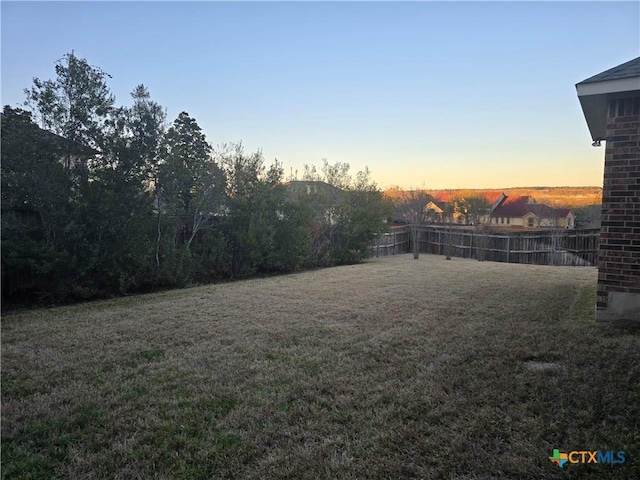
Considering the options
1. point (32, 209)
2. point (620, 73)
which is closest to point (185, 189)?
point (32, 209)

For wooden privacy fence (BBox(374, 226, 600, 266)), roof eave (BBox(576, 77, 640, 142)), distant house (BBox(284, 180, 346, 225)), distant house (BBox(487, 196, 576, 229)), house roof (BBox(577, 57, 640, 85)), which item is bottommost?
wooden privacy fence (BBox(374, 226, 600, 266))

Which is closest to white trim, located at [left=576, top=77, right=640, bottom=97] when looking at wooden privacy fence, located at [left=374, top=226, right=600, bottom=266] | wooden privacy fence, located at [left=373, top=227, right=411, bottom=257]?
wooden privacy fence, located at [left=374, top=226, right=600, bottom=266]

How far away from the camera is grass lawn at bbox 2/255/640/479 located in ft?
6.43

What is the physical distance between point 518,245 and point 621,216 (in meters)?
12.5

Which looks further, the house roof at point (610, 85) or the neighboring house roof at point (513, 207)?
the neighboring house roof at point (513, 207)

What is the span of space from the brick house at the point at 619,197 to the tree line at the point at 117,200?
7.38 m

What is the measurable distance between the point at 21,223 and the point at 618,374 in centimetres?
798

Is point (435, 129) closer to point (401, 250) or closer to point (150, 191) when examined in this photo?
point (401, 250)

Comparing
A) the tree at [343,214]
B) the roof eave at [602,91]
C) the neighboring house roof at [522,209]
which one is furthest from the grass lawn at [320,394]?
the neighboring house roof at [522,209]

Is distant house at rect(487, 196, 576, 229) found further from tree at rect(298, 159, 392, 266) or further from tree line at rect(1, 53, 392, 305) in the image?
tree line at rect(1, 53, 392, 305)

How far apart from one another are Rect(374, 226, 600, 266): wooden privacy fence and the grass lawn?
11.5 metres

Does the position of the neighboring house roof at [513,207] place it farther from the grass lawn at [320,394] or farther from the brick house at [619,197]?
the grass lawn at [320,394]

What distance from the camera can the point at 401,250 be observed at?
63.1 feet

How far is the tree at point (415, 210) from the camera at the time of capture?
54.5 feet
